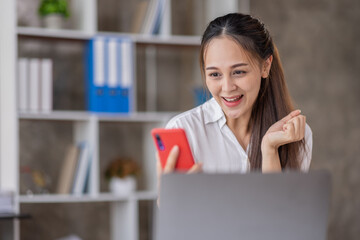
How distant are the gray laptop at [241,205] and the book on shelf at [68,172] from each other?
207 centimetres

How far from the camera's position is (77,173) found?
3258 millimetres

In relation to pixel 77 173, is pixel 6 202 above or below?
below

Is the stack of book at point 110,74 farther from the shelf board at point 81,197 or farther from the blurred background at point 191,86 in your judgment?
the shelf board at point 81,197

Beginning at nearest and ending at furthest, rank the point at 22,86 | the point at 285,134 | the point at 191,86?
1. the point at 285,134
2. the point at 22,86
3. the point at 191,86

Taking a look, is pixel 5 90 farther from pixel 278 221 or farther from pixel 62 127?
pixel 278 221

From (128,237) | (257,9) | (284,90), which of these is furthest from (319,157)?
(284,90)

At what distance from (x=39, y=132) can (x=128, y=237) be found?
2.58 ft

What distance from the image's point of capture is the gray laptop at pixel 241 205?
1.23m

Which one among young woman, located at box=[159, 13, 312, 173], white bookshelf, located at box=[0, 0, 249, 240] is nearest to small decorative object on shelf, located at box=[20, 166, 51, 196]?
white bookshelf, located at box=[0, 0, 249, 240]

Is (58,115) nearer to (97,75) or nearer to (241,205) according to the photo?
(97,75)

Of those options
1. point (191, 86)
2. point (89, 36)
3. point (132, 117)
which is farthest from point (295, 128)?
point (191, 86)

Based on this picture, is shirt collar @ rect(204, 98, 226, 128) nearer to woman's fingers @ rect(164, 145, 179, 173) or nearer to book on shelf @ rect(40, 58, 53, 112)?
woman's fingers @ rect(164, 145, 179, 173)

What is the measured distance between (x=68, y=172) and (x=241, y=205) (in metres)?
2.16

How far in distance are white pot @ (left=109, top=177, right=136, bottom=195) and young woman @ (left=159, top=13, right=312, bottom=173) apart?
1606mm
